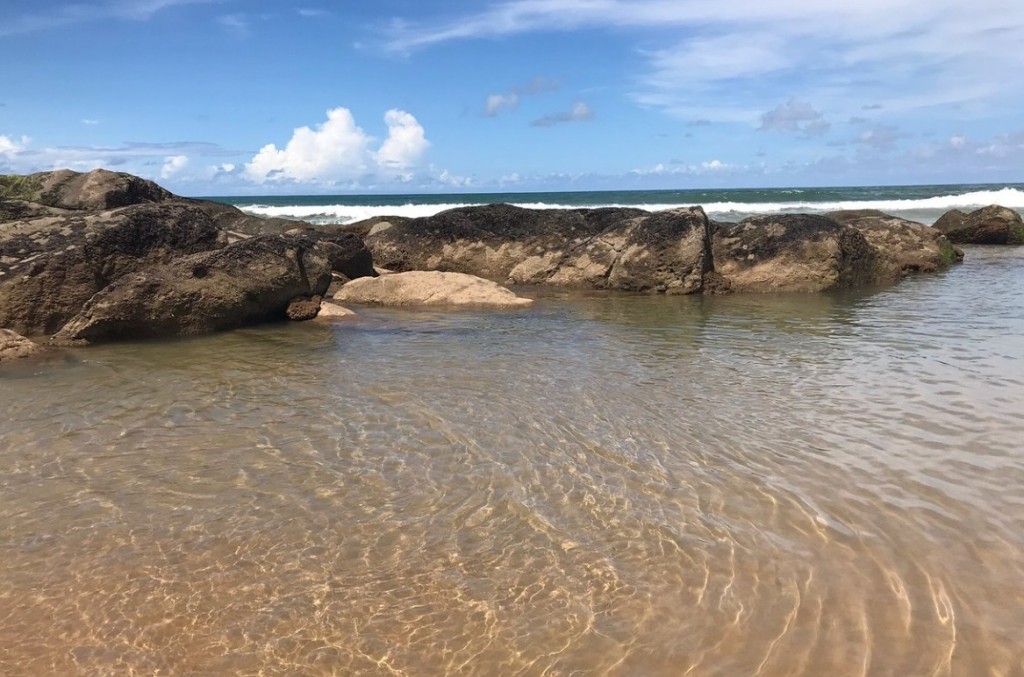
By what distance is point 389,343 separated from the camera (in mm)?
8797

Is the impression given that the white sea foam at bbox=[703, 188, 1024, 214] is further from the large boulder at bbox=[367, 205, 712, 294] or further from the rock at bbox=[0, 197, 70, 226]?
the rock at bbox=[0, 197, 70, 226]

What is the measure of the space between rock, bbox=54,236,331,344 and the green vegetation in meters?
9.33

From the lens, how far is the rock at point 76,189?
16219 mm

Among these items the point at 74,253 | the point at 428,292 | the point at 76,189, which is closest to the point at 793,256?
the point at 428,292

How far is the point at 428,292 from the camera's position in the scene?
40.8 ft

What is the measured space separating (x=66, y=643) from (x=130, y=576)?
1.62 feet

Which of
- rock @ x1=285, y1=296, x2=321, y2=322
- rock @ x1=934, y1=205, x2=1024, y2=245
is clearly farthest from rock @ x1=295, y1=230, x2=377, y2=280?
rock @ x1=934, y1=205, x2=1024, y2=245

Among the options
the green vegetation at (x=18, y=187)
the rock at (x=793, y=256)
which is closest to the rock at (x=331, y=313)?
the rock at (x=793, y=256)

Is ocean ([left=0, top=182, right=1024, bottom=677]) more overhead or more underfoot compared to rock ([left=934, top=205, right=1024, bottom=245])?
more underfoot

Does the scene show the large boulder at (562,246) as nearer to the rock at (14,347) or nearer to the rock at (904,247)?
the rock at (904,247)

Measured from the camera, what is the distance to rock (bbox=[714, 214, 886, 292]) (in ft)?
44.5

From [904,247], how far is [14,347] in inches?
645

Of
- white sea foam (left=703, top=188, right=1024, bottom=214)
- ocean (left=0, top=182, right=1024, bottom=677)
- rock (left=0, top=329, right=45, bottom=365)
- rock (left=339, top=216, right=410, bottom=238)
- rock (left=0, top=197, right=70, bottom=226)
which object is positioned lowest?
ocean (left=0, top=182, right=1024, bottom=677)

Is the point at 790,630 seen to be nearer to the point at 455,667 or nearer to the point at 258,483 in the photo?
the point at 455,667
